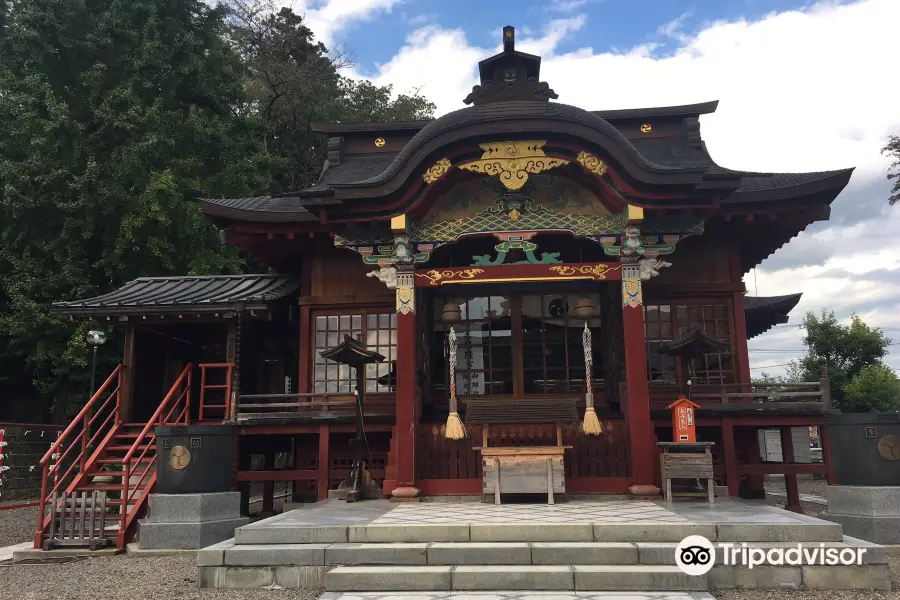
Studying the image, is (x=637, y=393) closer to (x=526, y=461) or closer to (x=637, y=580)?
(x=526, y=461)

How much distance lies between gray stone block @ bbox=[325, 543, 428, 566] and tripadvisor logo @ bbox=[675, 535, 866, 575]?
8.30ft

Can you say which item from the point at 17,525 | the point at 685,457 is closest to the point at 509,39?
the point at 685,457

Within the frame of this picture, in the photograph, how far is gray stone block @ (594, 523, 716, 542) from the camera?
678 cm

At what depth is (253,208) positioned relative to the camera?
12695mm

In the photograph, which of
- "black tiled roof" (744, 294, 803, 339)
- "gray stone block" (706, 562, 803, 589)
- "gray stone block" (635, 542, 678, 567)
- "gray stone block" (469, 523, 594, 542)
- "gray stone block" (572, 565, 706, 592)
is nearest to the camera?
"gray stone block" (572, 565, 706, 592)

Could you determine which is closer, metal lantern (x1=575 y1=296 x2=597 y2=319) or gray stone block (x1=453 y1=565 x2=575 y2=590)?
gray stone block (x1=453 y1=565 x2=575 y2=590)

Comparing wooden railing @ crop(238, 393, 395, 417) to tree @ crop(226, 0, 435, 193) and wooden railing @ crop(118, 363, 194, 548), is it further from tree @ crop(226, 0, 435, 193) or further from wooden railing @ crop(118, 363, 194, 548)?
tree @ crop(226, 0, 435, 193)

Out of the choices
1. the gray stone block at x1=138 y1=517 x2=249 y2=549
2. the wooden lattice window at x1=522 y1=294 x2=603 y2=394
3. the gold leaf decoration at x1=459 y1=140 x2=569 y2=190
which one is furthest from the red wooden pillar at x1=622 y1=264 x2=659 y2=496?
the gray stone block at x1=138 y1=517 x2=249 y2=549

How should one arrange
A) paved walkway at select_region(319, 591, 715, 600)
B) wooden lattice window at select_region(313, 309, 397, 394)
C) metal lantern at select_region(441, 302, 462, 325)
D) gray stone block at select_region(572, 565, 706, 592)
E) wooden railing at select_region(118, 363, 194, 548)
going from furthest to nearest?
wooden lattice window at select_region(313, 309, 397, 394)
metal lantern at select_region(441, 302, 462, 325)
wooden railing at select_region(118, 363, 194, 548)
gray stone block at select_region(572, 565, 706, 592)
paved walkway at select_region(319, 591, 715, 600)

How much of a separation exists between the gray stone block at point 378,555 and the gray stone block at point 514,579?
1.76 feet

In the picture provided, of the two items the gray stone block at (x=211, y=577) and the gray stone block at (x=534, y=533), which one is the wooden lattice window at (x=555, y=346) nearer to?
the gray stone block at (x=534, y=533)

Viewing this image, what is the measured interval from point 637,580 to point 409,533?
7.67ft

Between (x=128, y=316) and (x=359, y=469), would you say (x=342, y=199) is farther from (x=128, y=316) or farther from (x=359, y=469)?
(x=128, y=316)

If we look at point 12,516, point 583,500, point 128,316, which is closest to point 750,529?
point 583,500
